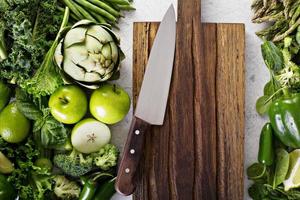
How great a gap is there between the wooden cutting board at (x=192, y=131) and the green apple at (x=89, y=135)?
115 millimetres

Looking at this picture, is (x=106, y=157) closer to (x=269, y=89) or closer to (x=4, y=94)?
(x=4, y=94)

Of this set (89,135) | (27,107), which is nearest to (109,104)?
(89,135)

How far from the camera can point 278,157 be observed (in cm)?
128

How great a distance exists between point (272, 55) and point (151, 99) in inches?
13.4

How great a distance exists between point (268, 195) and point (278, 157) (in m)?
0.10

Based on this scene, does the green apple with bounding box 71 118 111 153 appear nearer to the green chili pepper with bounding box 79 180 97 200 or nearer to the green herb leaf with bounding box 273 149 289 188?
the green chili pepper with bounding box 79 180 97 200

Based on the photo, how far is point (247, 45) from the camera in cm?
134

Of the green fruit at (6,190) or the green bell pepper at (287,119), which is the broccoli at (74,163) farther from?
the green bell pepper at (287,119)

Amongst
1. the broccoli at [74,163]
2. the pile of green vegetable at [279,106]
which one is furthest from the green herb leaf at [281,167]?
the broccoli at [74,163]

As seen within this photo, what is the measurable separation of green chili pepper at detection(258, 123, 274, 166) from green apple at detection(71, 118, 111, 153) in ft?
1.30

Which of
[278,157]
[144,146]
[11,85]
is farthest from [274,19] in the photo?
[11,85]

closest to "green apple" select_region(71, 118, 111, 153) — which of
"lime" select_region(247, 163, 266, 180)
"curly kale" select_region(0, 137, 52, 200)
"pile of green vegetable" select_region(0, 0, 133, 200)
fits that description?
"pile of green vegetable" select_region(0, 0, 133, 200)

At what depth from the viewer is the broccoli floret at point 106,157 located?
1246 mm

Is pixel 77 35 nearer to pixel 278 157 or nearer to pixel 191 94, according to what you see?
pixel 191 94
